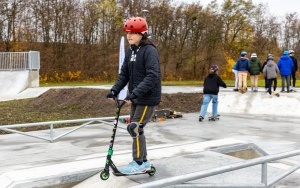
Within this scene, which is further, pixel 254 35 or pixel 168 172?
pixel 254 35

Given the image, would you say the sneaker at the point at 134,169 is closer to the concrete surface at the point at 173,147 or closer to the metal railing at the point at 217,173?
the concrete surface at the point at 173,147

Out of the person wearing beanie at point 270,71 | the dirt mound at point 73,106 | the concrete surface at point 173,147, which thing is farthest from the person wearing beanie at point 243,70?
the dirt mound at point 73,106

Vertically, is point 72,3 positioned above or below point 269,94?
above

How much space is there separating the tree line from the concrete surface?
1803 centimetres

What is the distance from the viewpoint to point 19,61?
2448cm

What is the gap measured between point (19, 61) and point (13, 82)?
5.57 ft

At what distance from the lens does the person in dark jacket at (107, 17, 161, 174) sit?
4.41 meters

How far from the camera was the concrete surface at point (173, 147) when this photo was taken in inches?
195

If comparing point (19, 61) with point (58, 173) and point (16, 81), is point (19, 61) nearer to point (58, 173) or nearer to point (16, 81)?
point (16, 81)

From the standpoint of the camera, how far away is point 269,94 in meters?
14.4

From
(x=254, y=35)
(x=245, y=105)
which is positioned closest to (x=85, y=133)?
(x=245, y=105)

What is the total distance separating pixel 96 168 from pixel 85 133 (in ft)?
14.2

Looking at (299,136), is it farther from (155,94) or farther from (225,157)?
(155,94)

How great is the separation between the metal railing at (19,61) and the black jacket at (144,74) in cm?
2081
